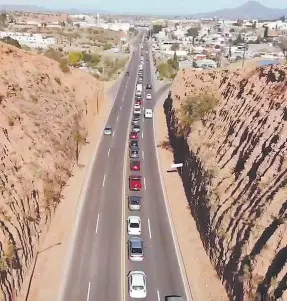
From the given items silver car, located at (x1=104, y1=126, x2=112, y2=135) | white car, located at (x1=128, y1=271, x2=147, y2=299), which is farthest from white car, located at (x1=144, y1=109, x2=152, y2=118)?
white car, located at (x1=128, y1=271, x2=147, y2=299)

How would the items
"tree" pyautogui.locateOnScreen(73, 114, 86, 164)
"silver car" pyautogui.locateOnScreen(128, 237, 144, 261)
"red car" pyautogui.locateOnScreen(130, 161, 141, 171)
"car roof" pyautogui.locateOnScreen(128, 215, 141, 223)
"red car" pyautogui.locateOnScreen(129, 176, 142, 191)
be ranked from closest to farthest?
"silver car" pyautogui.locateOnScreen(128, 237, 144, 261)
"car roof" pyautogui.locateOnScreen(128, 215, 141, 223)
"red car" pyautogui.locateOnScreen(129, 176, 142, 191)
"red car" pyautogui.locateOnScreen(130, 161, 141, 171)
"tree" pyautogui.locateOnScreen(73, 114, 86, 164)

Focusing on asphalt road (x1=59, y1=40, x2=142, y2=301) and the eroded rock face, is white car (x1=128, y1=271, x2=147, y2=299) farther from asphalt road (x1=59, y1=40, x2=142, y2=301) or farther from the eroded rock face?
the eroded rock face

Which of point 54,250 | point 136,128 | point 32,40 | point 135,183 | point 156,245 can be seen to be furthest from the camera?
point 32,40

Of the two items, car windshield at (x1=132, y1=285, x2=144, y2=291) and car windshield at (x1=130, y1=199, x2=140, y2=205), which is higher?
car windshield at (x1=130, y1=199, x2=140, y2=205)

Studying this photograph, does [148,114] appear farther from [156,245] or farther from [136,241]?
[136,241]

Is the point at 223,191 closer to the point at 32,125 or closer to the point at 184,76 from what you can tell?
the point at 32,125

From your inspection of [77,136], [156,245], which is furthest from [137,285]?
[77,136]

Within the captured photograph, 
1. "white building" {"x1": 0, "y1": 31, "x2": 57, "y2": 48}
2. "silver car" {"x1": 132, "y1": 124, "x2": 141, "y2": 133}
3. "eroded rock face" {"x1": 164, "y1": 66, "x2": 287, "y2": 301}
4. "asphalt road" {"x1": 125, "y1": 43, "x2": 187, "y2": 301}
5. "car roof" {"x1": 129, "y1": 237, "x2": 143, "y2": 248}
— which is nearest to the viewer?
"eroded rock face" {"x1": 164, "y1": 66, "x2": 287, "y2": 301}
